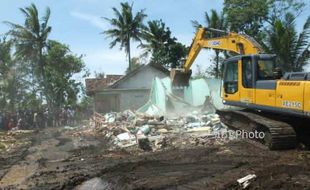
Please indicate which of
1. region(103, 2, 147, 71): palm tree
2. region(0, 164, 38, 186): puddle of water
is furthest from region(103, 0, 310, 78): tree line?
region(0, 164, 38, 186): puddle of water

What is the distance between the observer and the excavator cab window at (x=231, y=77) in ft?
45.4

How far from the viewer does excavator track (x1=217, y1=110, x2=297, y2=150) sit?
11.5m

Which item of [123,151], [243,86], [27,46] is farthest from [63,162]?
[27,46]

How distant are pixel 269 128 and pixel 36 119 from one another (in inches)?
932

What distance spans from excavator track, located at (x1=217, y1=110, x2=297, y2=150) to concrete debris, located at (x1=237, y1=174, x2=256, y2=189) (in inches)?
122

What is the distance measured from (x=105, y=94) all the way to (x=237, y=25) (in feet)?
42.8

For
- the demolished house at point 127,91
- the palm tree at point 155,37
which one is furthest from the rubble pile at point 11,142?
the palm tree at point 155,37

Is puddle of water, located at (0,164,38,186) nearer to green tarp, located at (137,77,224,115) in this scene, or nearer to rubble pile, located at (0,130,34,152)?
rubble pile, located at (0,130,34,152)

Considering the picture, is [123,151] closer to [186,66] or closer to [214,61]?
[186,66]

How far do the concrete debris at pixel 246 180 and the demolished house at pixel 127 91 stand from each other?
1159 inches

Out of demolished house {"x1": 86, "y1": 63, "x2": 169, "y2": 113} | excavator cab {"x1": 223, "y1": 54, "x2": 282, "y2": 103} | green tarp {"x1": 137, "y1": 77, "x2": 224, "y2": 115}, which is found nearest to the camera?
excavator cab {"x1": 223, "y1": 54, "x2": 282, "y2": 103}

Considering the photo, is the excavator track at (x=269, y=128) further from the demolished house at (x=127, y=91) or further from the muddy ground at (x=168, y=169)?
the demolished house at (x=127, y=91)

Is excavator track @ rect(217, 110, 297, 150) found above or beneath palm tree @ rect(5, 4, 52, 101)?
beneath

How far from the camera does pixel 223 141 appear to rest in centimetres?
1412
